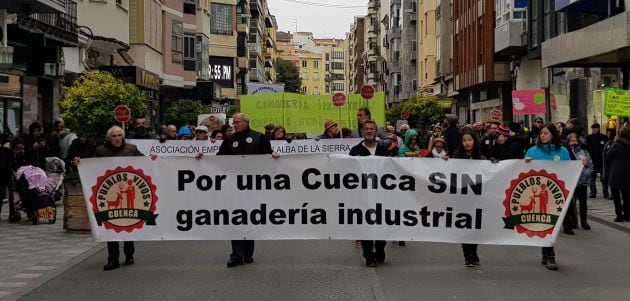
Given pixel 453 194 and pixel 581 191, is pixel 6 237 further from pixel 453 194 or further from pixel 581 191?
pixel 581 191

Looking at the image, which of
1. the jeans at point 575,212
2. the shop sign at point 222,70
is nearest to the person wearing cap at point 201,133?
the jeans at point 575,212

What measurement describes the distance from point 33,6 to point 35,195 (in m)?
7.15

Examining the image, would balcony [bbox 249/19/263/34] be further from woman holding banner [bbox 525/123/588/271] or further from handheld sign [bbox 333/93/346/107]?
woman holding banner [bbox 525/123/588/271]

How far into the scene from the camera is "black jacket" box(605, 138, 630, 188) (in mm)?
15352

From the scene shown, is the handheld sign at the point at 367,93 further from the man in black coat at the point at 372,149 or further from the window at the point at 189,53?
the window at the point at 189,53

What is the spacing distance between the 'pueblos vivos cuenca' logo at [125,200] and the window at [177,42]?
32005mm

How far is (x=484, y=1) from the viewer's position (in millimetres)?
44469

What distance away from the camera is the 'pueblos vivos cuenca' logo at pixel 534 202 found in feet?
32.9

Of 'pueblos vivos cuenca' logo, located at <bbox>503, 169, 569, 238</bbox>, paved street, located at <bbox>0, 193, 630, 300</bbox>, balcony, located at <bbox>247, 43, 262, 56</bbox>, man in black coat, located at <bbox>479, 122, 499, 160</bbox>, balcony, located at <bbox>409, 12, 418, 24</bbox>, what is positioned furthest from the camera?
balcony, located at <bbox>247, 43, 262, 56</bbox>

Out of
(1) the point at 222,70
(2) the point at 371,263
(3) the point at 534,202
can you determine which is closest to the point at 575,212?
(3) the point at 534,202

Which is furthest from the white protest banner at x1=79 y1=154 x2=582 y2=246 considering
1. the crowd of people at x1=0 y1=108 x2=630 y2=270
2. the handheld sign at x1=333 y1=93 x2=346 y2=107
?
the handheld sign at x1=333 y1=93 x2=346 y2=107

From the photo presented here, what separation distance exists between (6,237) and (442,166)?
7336 mm

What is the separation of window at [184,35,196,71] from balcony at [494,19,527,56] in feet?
52.8

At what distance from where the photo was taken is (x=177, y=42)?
139 ft
